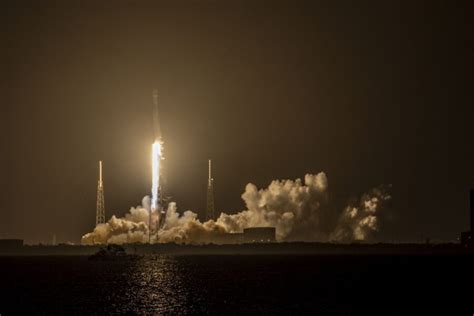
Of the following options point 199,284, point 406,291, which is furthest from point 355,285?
point 199,284

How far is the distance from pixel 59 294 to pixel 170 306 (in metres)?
30.6

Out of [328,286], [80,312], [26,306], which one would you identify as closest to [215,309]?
[80,312]

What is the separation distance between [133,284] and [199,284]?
13571 mm

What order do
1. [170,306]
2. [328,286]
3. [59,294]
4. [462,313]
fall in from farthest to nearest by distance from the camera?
1. [328,286]
2. [59,294]
3. [170,306]
4. [462,313]

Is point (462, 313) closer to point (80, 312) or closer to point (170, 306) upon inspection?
point (170, 306)

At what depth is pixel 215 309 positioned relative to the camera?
137 m

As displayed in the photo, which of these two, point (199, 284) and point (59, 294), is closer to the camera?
point (59, 294)

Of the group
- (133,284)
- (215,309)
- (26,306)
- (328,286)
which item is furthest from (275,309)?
(133,284)

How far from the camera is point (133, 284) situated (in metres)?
196

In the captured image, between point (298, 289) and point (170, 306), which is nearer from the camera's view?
point (170, 306)

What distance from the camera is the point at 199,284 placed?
19375cm

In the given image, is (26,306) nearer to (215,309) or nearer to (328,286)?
(215,309)

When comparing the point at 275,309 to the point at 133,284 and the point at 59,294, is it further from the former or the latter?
the point at 133,284

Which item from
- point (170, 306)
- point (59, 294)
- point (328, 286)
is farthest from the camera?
point (328, 286)
